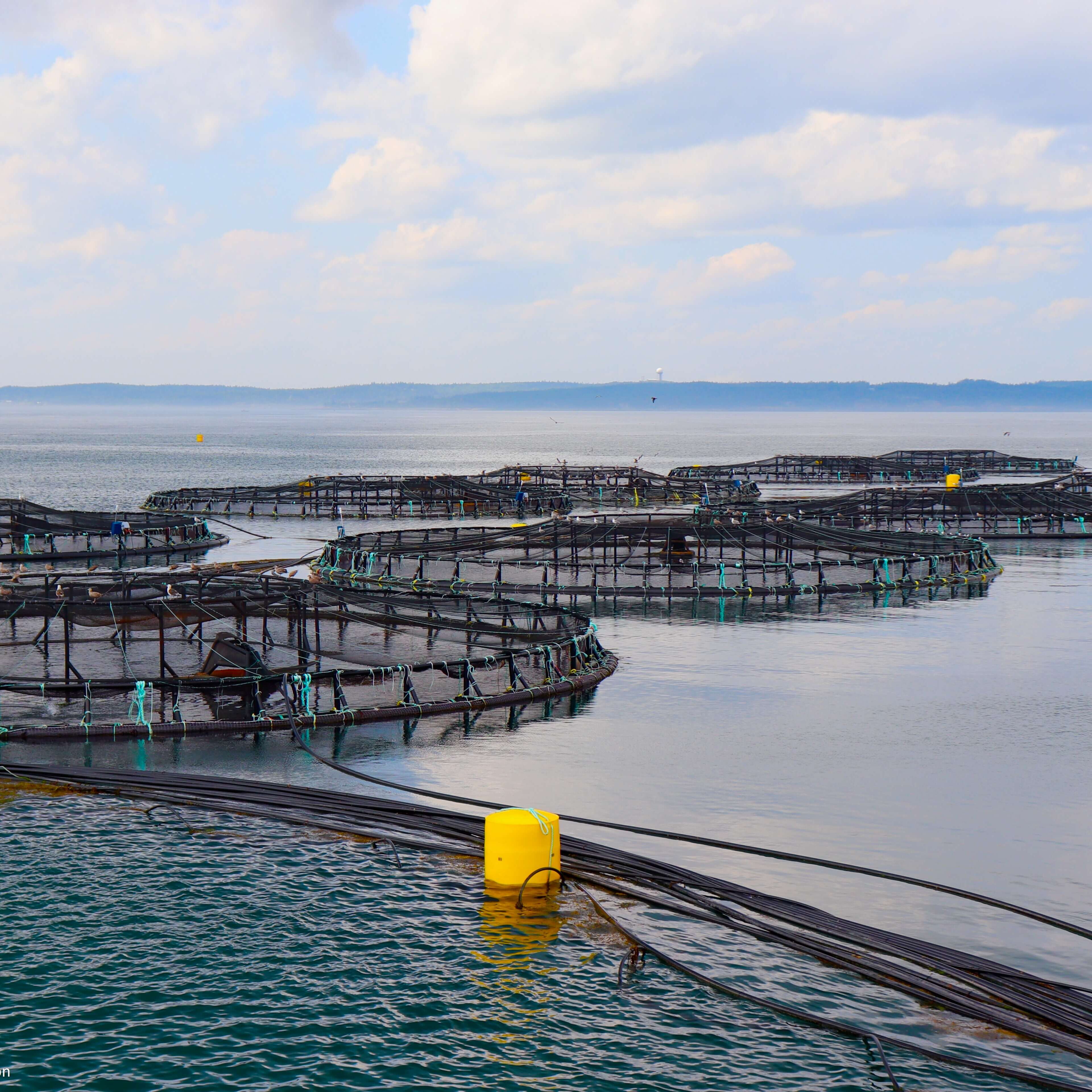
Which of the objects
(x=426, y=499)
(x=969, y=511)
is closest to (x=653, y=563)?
(x=969, y=511)

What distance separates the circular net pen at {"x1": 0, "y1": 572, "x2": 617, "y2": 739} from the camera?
37469mm

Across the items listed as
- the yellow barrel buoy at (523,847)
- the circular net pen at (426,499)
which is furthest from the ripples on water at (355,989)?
the circular net pen at (426,499)

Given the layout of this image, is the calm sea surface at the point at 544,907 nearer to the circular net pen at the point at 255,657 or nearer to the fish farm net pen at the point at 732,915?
the fish farm net pen at the point at 732,915

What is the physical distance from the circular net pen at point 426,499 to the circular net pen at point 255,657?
65.9m

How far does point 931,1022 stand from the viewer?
19844 millimetres

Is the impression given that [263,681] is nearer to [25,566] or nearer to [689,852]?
[689,852]

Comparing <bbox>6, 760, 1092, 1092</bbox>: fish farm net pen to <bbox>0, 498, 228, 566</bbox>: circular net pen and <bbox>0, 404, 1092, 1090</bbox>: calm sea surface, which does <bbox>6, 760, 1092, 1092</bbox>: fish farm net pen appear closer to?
<bbox>0, 404, 1092, 1090</bbox>: calm sea surface

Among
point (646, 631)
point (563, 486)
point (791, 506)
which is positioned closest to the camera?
point (646, 631)

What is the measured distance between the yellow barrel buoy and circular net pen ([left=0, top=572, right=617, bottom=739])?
45.6ft

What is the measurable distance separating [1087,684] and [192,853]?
125 feet

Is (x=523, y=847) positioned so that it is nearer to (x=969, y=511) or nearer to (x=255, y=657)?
(x=255, y=657)

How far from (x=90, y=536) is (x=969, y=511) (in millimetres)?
72213

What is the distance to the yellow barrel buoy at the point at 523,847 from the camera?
24.4 m

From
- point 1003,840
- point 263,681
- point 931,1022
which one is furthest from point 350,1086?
point 263,681
